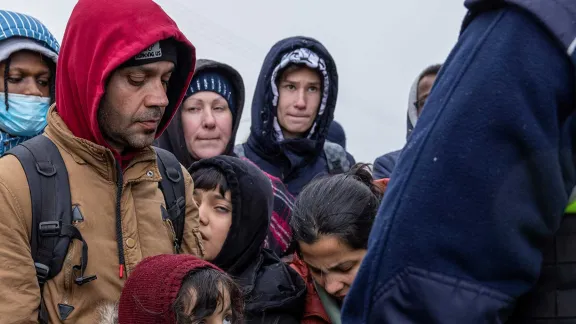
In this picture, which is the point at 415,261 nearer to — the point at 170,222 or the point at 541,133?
the point at 541,133

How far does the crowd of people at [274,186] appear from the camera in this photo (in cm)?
117

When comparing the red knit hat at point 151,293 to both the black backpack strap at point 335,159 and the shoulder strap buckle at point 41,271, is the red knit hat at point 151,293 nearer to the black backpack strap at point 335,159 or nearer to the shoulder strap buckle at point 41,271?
the shoulder strap buckle at point 41,271

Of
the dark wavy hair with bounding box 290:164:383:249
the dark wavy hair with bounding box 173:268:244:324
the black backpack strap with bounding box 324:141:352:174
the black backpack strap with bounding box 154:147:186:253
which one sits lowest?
the black backpack strap with bounding box 324:141:352:174

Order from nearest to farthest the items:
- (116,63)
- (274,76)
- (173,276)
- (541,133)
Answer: (541,133), (173,276), (116,63), (274,76)

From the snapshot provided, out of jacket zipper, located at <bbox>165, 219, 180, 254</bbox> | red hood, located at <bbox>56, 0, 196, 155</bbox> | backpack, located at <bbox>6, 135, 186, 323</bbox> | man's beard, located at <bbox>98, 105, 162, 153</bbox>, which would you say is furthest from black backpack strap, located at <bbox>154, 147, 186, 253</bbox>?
backpack, located at <bbox>6, 135, 186, 323</bbox>

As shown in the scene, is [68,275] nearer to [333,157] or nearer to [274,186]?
[274,186]

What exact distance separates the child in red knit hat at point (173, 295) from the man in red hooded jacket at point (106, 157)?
0.28ft

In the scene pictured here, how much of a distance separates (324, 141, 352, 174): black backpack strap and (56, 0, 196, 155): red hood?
71.2 inches

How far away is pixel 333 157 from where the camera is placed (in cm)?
460

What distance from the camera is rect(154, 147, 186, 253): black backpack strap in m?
2.84

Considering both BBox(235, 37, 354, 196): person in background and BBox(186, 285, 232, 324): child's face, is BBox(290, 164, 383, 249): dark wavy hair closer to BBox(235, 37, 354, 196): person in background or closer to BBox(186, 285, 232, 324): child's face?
BBox(186, 285, 232, 324): child's face

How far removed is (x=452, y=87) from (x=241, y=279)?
226 cm

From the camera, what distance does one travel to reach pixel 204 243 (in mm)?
3457

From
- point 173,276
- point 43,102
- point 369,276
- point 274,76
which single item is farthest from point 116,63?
point 274,76
